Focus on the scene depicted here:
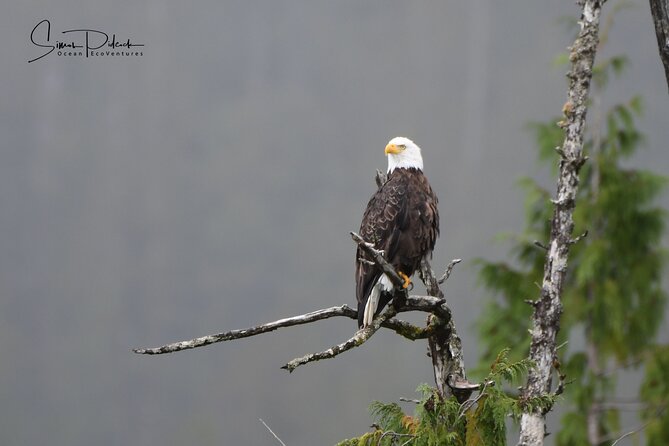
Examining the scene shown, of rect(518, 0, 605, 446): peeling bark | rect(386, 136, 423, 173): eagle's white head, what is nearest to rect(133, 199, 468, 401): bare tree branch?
rect(518, 0, 605, 446): peeling bark

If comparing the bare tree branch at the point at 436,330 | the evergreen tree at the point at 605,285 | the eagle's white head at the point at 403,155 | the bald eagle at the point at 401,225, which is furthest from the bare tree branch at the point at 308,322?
the evergreen tree at the point at 605,285

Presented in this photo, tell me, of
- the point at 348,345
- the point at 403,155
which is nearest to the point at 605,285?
the point at 403,155

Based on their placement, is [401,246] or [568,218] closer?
[568,218]

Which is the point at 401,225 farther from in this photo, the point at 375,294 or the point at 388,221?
the point at 375,294

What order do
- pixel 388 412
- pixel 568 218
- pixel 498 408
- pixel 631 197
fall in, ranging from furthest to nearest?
pixel 631 197
pixel 568 218
pixel 388 412
pixel 498 408

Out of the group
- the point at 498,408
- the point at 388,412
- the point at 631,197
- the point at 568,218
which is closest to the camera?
→ the point at 498,408

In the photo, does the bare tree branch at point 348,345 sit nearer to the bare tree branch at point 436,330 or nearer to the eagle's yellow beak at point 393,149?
the bare tree branch at point 436,330

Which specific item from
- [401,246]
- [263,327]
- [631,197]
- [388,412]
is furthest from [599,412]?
[263,327]

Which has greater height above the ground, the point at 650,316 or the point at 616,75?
the point at 616,75

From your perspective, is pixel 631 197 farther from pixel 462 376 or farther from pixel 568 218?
pixel 462 376

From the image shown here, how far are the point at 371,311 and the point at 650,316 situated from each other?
13.1 feet

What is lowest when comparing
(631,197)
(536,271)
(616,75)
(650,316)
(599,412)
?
(599,412)

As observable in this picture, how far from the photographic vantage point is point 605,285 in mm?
7109

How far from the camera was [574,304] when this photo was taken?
7.12 m
